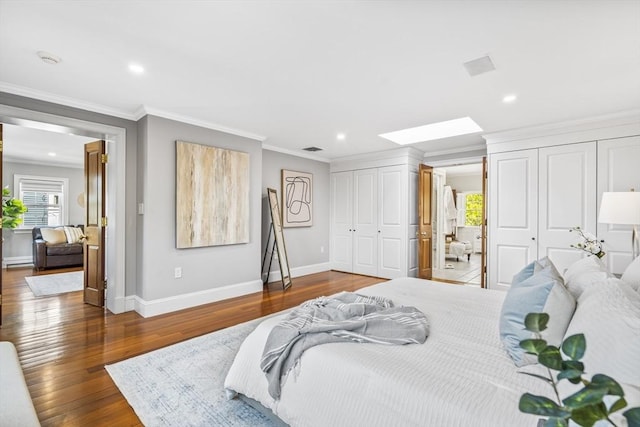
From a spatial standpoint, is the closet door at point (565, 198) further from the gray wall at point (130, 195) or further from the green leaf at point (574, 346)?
the gray wall at point (130, 195)

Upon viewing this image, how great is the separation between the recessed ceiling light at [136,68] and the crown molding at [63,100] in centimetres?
116

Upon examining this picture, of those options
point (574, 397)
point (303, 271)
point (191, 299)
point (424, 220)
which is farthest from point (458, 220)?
point (574, 397)

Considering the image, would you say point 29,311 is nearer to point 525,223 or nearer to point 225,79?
point 225,79

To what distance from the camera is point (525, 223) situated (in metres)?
4.20

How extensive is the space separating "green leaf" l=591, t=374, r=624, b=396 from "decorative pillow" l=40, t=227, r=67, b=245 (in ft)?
27.5

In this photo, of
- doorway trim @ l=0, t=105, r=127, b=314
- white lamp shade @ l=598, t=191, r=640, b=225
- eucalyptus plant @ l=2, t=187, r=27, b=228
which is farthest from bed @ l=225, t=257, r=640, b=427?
eucalyptus plant @ l=2, t=187, r=27, b=228

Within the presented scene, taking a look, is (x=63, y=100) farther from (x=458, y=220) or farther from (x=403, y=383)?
(x=458, y=220)

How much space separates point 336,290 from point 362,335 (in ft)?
10.7

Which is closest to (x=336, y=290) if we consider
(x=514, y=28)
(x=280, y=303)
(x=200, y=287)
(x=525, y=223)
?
(x=280, y=303)

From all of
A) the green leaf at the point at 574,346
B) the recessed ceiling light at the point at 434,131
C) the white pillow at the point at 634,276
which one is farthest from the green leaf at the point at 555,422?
the recessed ceiling light at the point at 434,131

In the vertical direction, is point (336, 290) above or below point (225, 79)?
below

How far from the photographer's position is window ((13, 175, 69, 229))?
7.01 metres

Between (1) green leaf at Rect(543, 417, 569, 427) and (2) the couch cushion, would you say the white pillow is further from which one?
(2) the couch cushion

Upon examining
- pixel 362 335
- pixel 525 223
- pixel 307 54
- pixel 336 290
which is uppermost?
pixel 307 54
